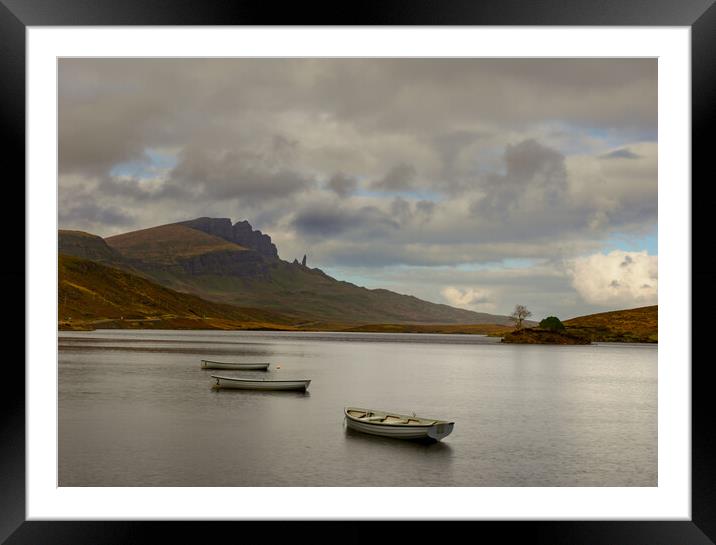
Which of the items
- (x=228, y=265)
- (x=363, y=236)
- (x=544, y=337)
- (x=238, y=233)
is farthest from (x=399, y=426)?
(x=238, y=233)

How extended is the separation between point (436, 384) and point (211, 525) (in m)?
25.6

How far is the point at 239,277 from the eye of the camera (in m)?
142

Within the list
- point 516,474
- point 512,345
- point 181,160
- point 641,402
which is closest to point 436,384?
point 641,402

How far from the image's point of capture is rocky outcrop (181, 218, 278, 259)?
14725 centimetres

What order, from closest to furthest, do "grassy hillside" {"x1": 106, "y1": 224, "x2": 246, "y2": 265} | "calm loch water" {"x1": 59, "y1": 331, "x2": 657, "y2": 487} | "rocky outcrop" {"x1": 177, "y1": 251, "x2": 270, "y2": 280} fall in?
"calm loch water" {"x1": 59, "y1": 331, "x2": 657, "y2": 487} < "grassy hillside" {"x1": 106, "y1": 224, "x2": 246, "y2": 265} < "rocky outcrop" {"x1": 177, "y1": 251, "x2": 270, "y2": 280}

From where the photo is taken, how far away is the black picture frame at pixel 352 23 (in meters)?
3.46

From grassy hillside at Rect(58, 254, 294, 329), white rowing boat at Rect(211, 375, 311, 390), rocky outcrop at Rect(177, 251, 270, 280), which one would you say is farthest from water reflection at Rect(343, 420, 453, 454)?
rocky outcrop at Rect(177, 251, 270, 280)

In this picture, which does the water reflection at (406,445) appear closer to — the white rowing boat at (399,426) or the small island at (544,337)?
the white rowing boat at (399,426)

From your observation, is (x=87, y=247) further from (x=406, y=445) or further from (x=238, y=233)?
(x=406, y=445)

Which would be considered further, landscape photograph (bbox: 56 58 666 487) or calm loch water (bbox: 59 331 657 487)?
landscape photograph (bbox: 56 58 666 487)

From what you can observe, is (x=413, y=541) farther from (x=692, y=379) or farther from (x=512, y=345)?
(x=512, y=345)

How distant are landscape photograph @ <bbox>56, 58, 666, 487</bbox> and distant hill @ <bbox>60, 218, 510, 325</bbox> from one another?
596 millimetres

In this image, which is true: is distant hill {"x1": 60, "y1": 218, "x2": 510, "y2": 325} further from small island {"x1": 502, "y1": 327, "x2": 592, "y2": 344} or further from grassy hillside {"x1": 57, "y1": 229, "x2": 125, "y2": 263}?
small island {"x1": 502, "y1": 327, "x2": 592, "y2": 344}

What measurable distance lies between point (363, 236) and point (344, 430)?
9296cm
